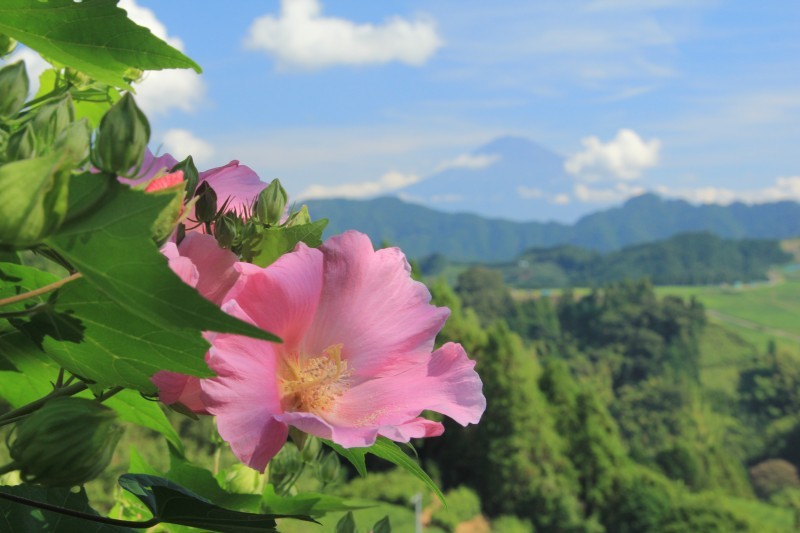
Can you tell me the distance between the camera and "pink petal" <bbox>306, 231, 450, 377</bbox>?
1.66 ft

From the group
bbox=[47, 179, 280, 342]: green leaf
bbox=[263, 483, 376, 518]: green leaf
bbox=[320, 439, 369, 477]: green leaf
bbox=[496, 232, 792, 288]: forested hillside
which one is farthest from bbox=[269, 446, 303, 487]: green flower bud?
bbox=[496, 232, 792, 288]: forested hillside

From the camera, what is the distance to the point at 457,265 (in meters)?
80.9

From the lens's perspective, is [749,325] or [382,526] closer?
[382,526]

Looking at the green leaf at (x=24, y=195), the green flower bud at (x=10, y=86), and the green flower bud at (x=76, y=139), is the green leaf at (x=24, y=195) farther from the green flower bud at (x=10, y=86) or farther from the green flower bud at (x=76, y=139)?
the green flower bud at (x=10, y=86)

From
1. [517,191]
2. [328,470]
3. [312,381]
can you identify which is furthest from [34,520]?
[517,191]

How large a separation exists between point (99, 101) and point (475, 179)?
7750 inches

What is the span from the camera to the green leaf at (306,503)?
0.79 meters

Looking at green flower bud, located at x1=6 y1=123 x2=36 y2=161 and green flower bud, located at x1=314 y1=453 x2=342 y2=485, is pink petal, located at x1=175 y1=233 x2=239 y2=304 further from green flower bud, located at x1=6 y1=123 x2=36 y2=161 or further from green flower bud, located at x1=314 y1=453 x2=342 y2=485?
green flower bud, located at x1=314 y1=453 x2=342 y2=485

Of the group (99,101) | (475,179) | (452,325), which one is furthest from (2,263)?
(475,179)

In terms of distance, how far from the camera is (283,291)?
1.50ft

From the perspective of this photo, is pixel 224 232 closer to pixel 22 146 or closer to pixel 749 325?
pixel 22 146

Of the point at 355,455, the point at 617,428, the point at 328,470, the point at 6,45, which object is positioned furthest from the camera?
the point at 617,428

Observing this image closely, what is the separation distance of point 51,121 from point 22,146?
44mm

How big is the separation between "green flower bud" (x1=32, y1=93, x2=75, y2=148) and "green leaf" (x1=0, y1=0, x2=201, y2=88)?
14 cm
